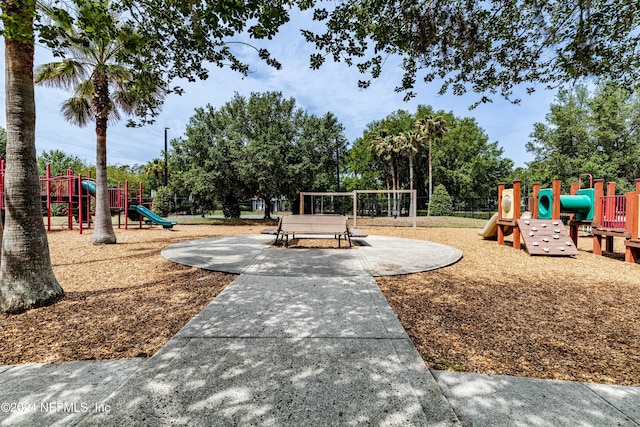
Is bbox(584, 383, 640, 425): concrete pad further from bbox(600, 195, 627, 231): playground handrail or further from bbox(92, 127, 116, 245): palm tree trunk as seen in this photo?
bbox(92, 127, 116, 245): palm tree trunk

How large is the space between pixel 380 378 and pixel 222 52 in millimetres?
5374

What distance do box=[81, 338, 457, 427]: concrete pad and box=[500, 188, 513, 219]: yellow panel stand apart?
30.7 ft

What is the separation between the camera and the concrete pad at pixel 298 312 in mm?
3043

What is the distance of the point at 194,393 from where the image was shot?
2.02 metres

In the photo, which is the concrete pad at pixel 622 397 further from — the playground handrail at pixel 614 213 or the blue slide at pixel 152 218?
the blue slide at pixel 152 218

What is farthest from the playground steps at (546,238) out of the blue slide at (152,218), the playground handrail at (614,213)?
the blue slide at (152,218)

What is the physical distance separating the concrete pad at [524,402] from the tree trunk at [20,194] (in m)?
5.04

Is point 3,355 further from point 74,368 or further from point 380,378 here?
point 380,378

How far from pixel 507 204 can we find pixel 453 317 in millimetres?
8428

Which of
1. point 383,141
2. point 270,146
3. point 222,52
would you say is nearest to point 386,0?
point 222,52

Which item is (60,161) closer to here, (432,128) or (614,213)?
(432,128)

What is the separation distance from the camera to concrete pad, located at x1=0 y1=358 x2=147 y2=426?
5.98ft

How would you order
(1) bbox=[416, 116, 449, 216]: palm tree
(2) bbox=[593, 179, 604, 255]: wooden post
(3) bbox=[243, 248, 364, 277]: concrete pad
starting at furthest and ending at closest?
1. (1) bbox=[416, 116, 449, 216]: palm tree
2. (2) bbox=[593, 179, 604, 255]: wooden post
3. (3) bbox=[243, 248, 364, 277]: concrete pad

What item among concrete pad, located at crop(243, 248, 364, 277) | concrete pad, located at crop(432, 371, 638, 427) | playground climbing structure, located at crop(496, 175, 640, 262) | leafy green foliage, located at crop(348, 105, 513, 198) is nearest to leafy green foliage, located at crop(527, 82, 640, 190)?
leafy green foliage, located at crop(348, 105, 513, 198)
